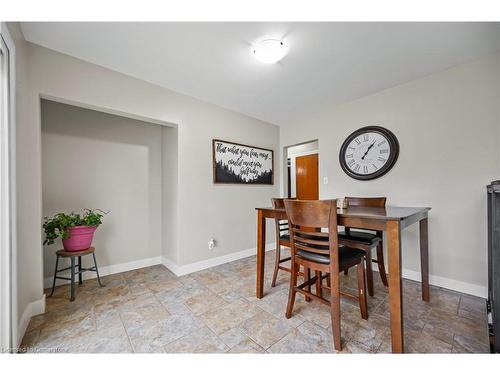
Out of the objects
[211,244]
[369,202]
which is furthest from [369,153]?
[211,244]

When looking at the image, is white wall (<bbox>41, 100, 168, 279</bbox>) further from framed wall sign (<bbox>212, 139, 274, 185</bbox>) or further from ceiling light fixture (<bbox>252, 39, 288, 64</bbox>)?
ceiling light fixture (<bbox>252, 39, 288, 64</bbox>)

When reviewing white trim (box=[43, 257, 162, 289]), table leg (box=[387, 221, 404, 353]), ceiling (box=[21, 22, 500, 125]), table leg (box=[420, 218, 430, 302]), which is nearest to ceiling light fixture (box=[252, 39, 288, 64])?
ceiling (box=[21, 22, 500, 125])

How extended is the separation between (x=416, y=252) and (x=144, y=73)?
3502 mm

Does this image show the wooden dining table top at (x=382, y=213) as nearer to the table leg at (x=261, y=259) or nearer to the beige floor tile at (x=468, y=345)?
the table leg at (x=261, y=259)

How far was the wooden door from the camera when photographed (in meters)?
4.32

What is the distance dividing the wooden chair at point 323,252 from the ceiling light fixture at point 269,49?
1208mm

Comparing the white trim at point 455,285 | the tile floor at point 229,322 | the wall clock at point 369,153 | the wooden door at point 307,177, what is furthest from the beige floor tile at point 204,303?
the wooden door at point 307,177

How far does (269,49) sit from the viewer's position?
1.65m

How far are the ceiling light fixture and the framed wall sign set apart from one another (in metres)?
1.36

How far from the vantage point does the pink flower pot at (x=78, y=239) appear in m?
1.96

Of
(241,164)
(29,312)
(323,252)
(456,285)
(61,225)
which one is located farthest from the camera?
(241,164)

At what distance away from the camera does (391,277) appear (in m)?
1.20

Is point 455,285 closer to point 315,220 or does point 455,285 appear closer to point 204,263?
point 315,220

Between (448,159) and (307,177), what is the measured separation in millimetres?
2534
